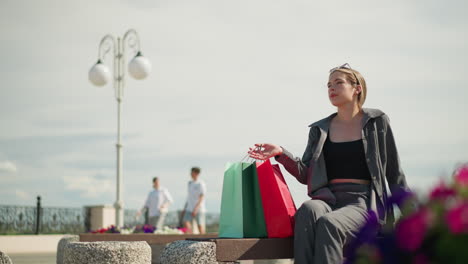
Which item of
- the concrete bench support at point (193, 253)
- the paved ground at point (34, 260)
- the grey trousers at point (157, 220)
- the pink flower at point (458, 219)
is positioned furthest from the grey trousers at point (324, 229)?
the grey trousers at point (157, 220)

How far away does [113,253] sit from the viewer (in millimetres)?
4949

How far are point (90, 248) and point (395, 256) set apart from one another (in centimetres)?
411

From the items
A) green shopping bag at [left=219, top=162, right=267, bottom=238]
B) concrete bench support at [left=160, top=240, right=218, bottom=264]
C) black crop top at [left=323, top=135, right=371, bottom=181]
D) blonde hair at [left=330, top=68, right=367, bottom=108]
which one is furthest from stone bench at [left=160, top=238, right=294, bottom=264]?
blonde hair at [left=330, top=68, right=367, bottom=108]

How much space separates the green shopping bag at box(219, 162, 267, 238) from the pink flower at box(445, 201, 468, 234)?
10.8 ft

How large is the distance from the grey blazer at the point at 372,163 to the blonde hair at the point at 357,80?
0.10 meters

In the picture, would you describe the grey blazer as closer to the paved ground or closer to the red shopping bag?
the red shopping bag

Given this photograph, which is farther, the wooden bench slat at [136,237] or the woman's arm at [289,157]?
the wooden bench slat at [136,237]

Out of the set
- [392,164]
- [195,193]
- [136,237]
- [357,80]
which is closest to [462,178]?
[392,164]

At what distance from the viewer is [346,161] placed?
461cm

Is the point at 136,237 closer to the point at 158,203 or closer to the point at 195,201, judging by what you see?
the point at 195,201

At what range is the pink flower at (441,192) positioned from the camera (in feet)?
4.25

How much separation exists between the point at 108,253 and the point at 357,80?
101 inches

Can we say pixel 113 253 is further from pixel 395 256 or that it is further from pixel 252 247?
pixel 395 256

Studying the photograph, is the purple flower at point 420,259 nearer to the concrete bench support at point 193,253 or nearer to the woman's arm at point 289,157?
the concrete bench support at point 193,253
